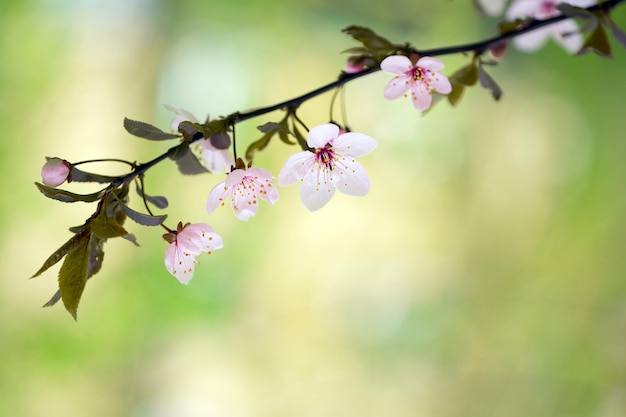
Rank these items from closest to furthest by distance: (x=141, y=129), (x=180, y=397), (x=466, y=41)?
(x=141, y=129) → (x=180, y=397) → (x=466, y=41)

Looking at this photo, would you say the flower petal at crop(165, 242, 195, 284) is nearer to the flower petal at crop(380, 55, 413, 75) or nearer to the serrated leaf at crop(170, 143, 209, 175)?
the serrated leaf at crop(170, 143, 209, 175)

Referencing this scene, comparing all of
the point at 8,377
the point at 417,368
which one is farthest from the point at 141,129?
the point at 417,368

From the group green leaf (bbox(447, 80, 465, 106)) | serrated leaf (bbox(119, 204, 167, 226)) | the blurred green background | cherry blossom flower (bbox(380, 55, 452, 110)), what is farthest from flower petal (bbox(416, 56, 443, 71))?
the blurred green background

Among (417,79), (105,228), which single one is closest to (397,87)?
(417,79)

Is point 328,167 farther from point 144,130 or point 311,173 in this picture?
point 144,130

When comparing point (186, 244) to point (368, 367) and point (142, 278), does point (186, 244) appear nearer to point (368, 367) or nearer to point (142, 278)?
point (142, 278)
